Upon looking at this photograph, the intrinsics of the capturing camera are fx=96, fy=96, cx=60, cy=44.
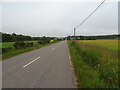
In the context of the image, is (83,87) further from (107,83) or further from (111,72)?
(111,72)

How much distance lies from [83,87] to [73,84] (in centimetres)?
50

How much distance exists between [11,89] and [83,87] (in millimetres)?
2598

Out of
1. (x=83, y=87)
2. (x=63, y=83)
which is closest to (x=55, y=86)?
(x=63, y=83)

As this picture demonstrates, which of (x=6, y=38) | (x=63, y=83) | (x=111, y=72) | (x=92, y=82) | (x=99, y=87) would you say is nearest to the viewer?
(x=99, y=87)

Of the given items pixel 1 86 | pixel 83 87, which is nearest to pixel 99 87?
pixel 83 87

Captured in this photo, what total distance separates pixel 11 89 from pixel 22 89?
16.3 inches

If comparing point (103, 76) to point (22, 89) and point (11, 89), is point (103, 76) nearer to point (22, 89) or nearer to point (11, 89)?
point (22, 89)

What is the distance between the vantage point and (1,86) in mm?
3777

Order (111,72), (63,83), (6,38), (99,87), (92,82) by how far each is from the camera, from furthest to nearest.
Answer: (6,38), (111,72), (63,83), (92,82), (99,87)

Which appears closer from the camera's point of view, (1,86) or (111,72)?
(1,86)

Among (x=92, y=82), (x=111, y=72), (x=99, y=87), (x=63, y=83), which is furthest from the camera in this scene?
(x=111, y=72)

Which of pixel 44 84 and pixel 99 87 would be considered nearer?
pixel 99 87

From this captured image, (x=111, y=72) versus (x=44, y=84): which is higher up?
(x=111, y=72)

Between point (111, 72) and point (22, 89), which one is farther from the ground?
point (111, 72)
